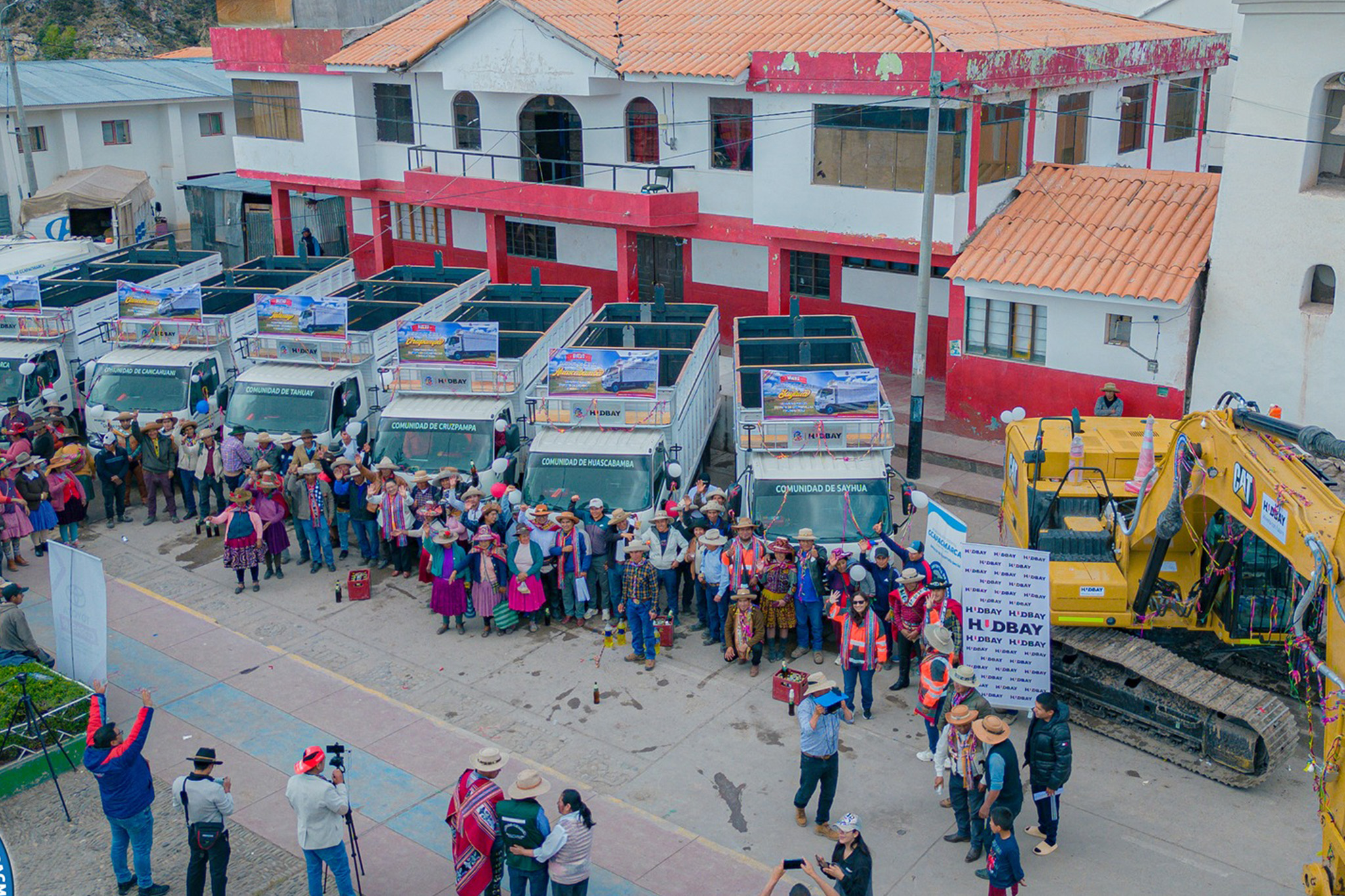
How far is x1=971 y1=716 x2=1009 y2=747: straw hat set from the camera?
33.4ft

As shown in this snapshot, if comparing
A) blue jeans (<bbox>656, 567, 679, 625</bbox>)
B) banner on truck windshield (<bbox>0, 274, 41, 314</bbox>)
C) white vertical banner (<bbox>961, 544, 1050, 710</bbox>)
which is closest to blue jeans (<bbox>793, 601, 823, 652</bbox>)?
blue jeans (<bbox>656, 567, 679, 625</bbox>)

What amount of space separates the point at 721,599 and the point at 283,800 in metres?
5.31

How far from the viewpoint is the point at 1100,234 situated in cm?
2058

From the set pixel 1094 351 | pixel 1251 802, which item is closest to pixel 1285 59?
pixel 1094 351

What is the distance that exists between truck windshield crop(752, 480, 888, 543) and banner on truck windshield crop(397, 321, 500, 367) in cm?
540

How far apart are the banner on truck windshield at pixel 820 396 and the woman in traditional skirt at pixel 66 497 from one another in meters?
10.1

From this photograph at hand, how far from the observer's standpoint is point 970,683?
10.9m

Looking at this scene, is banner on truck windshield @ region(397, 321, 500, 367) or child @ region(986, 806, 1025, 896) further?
banner on truck windshield @ region(397, 321, 500, 367)

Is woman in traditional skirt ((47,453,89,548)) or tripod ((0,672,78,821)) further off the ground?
woman in traditional skirt ((47,453,89,548))

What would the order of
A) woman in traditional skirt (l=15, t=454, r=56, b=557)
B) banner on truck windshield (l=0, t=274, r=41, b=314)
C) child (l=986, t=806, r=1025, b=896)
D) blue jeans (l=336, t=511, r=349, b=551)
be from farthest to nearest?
banner on truck windshield (l=0, t=274, r=41, b=314), woman in traditional skirt (l=15, t=454, r=56, b=557), blue jeans (l=336, t=511, r=349, b=551), child (l=986, t=806, r=1025, b=896)

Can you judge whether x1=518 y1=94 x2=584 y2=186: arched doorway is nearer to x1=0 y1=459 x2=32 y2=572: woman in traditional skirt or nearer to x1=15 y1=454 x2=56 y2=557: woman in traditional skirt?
x1=15 y1=454 x2=56 y2=557: woman in traditional skirt

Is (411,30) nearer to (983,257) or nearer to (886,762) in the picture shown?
(983,257)

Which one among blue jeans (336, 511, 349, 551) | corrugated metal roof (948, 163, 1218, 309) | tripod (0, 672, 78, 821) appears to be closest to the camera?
tripod (0, 672, 78, 821)

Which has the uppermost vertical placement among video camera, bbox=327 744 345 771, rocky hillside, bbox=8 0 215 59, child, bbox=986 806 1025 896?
rocky hillside, bbox=8 0 215 59
